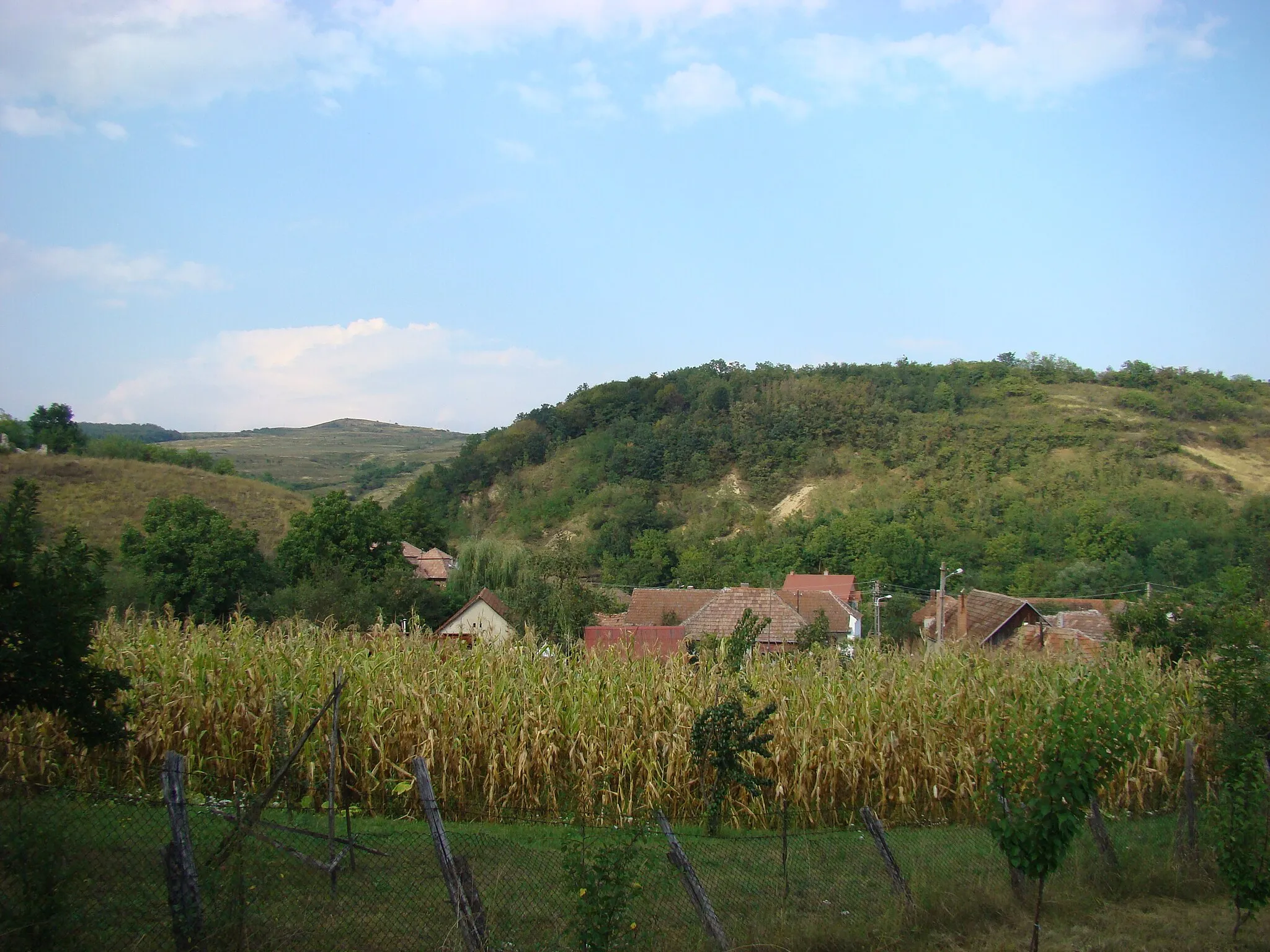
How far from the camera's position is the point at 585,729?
414 inches

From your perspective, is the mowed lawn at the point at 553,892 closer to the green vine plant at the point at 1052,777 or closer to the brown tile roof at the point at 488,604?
the green vine plant at the point at 1052,777

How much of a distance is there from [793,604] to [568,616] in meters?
16.5

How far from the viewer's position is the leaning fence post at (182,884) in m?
4.78

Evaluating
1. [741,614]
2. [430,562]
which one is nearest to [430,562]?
[430,562]

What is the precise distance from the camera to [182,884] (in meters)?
4.80

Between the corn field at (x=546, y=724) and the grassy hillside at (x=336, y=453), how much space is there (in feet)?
312

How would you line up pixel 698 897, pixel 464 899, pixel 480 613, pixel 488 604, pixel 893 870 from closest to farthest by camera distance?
pixel 464 899 < pixel 698 897 < pixel 893 870 < pixel 488 604 < pixel 480 613

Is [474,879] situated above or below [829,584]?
above

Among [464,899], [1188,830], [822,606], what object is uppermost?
[464,899]

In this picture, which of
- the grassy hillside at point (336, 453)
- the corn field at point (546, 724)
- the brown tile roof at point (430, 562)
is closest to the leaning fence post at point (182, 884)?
the corn field at point (546, 724)

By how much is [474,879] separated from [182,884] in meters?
2.39

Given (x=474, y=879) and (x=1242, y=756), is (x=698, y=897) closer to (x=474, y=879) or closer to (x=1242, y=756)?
(x=474, y=879)

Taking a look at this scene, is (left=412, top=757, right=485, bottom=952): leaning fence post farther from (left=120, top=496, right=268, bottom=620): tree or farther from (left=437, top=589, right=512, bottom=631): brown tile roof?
(left=120, top=496, right=268, bottom=620): tree

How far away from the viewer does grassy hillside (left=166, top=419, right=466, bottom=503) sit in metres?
124
